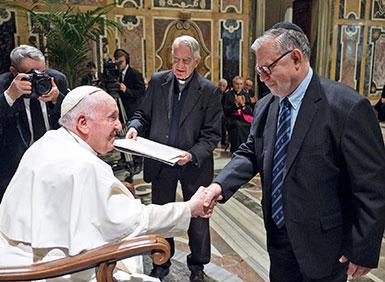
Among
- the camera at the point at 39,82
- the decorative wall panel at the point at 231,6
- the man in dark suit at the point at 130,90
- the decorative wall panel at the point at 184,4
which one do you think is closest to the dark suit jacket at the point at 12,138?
the camera at the point at 39,82

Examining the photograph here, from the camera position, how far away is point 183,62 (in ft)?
8.20

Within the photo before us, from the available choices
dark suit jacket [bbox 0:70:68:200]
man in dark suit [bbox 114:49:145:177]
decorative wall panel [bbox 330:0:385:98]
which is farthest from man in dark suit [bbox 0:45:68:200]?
decorative wall panel [bbox 330:0:385:98]

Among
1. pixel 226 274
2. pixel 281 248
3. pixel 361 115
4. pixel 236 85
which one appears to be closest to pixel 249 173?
pixel 281 248

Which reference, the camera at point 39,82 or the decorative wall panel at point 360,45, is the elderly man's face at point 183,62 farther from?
the decorative wall panel at point 360,45

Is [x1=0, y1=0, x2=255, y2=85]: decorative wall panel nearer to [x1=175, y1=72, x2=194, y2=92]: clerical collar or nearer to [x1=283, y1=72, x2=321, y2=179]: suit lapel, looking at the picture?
[x1=175, y1=72, x2=194, y2=92]: clerical collar

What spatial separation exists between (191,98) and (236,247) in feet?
4.72

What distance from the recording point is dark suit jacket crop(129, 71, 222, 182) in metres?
2.59

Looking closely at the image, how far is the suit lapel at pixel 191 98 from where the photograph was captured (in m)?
2.58

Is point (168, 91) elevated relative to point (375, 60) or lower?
elevated

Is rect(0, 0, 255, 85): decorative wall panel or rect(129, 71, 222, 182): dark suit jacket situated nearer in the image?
rect(129, 71, 222, 182): dark suit jacket

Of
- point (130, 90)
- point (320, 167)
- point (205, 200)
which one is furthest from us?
point (130, 90)

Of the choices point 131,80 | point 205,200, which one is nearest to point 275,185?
point 205,200

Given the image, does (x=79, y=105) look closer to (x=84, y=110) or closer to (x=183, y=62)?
(x=84, y=110)

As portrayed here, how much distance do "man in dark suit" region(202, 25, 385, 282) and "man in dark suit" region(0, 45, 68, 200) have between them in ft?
5.69
